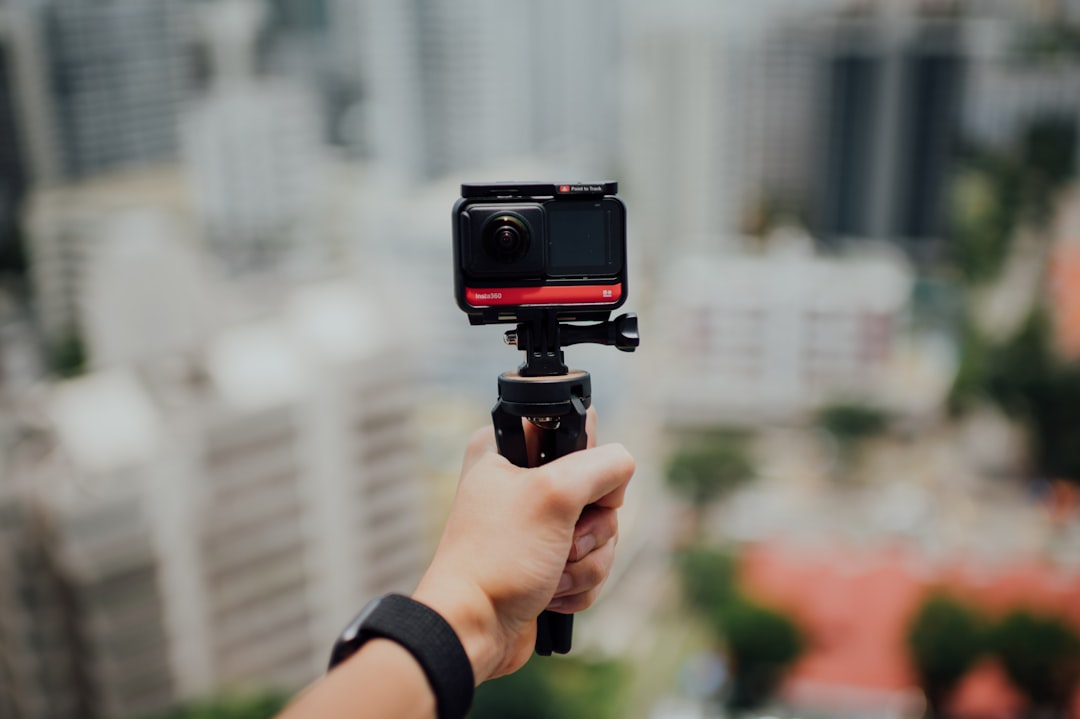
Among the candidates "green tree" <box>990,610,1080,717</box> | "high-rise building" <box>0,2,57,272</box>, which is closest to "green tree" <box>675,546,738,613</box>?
"green tree" <box>990,610,1080,717</box>

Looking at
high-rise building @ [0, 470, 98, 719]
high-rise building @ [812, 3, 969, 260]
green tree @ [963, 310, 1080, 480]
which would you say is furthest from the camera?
high-rise building @ [812, 3, 969, 260]

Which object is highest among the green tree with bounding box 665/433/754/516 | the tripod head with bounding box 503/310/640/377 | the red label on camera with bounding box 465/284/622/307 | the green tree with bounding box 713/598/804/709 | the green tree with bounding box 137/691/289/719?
the red label on camera with bounding box 465/284/622/307

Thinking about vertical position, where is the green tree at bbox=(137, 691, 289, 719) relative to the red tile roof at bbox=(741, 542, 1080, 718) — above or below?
above

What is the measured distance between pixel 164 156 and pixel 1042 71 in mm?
7922

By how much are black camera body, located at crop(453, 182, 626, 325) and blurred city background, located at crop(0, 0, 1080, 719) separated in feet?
10.5

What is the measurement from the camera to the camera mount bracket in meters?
0.62

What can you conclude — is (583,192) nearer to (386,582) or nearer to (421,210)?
(386,582)

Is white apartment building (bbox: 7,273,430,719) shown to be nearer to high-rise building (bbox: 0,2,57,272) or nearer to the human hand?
high-rise building (bbox: 0,2,57,272)

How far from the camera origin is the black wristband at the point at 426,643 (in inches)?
18.6

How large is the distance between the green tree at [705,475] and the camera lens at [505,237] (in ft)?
20.2

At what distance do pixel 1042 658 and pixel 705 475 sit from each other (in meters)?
2.59

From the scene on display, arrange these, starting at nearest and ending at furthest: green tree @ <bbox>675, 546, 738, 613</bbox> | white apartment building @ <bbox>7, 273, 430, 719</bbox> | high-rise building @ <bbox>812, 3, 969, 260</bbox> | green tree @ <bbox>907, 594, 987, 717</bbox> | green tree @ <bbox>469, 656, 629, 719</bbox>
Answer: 1. white apartment building @ <bbox>7, 273, 430, 719</bbox>
2. green tree @ <bbox>469, 656, 629, 719</bbox>
3. green tree @ <bbox>907, 594, 987, 717</bbox>
4. green tree @ <bbox>675, 546, 738, 613</bbox>
5. high-rise building @ <bbox>812, 3, 969, 260</bbox>

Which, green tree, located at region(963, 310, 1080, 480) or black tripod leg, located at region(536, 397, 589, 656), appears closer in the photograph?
black tripod leg, located at region(536, 397, 589, 656)

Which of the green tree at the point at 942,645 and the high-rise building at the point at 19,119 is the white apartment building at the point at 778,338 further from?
the high-rise building at the point at 19,119
